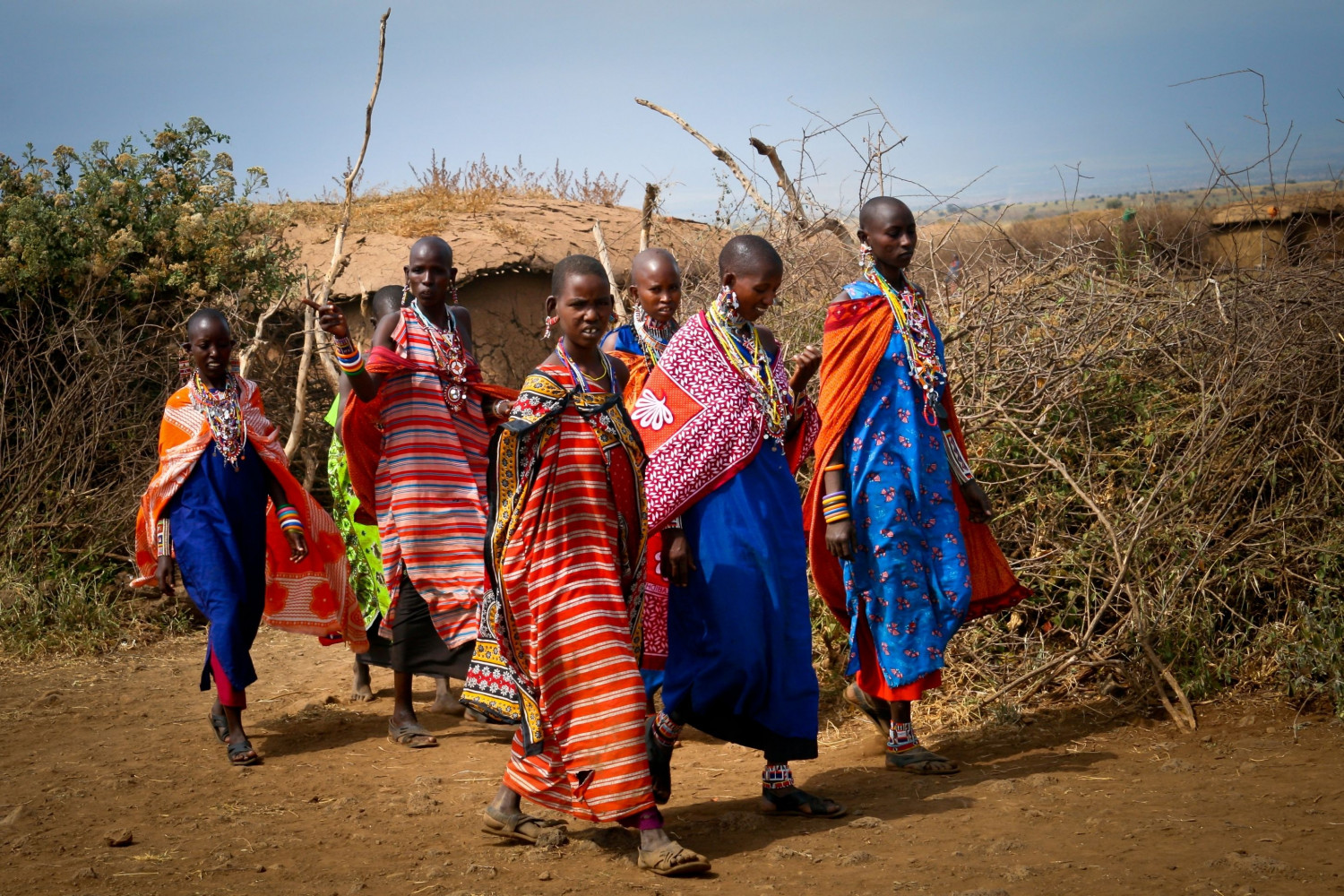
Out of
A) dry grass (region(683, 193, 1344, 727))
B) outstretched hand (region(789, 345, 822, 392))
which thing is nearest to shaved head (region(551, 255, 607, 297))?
outstretched hand (region(789, 345, 822, 392))

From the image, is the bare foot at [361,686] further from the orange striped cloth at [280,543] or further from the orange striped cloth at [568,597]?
the orange striped cloth at [568,597]

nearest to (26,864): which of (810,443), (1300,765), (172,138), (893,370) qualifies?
(810,443)

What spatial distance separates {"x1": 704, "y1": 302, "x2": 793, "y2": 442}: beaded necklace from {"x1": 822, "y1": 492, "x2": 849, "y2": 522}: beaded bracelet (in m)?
0.42

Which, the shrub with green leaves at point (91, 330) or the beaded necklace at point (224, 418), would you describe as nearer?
the beaded necklace at point (224, 418)

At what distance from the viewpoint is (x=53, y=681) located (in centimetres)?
679

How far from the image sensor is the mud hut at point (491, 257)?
1030 centimetres

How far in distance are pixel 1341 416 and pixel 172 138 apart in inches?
337

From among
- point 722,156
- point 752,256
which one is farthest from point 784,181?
point 752,256

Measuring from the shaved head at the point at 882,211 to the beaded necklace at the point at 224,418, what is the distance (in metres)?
2.99

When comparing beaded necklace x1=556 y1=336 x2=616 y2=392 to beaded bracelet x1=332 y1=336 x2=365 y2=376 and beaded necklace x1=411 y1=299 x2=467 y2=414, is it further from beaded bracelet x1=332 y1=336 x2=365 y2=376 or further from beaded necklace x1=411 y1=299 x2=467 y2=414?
beaded necklace x1=411 y1=299 x2=467 y2=414

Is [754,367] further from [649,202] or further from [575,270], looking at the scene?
[649,202]

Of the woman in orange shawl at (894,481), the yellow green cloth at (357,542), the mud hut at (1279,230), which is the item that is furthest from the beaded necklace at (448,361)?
the mud hut at (1279,230)

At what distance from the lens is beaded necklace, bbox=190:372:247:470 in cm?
534

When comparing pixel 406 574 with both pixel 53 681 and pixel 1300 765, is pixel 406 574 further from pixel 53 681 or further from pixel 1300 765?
pixel 1300 765
